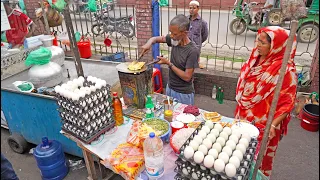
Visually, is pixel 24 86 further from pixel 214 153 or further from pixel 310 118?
pixel 310 118

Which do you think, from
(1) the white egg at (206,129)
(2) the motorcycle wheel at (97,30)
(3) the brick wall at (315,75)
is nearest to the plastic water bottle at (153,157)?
(1) the white egg at (206,129)

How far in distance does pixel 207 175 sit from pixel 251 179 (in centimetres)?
43

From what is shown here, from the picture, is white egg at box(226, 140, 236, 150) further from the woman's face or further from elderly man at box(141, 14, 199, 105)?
elderly man at box(141, 14, 199, 105)

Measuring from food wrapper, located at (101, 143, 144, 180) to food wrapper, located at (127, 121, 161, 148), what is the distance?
45 millimetres

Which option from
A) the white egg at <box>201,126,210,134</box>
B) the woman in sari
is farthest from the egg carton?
the woman in sari

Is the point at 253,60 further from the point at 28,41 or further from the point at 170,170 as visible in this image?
the point at 28,41

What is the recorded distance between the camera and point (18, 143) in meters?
3.65

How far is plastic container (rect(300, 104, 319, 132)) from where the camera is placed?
3995 millimetres

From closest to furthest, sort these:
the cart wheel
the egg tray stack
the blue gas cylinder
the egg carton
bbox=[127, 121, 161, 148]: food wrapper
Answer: bbox=[127, 121, 161, 148]: food wrapper → the egg tray stack → the egg carton → the blue gas cylinder → the cart wheel

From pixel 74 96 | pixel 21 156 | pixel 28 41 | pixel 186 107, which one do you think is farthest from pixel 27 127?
pixel 186 107

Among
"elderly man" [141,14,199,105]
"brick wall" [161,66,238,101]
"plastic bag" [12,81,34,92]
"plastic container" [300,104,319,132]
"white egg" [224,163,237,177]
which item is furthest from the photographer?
"brick wall" [161,66,238,101]

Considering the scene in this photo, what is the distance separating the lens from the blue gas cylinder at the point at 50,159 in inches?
120

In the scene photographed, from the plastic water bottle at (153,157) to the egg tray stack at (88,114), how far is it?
0.64 m

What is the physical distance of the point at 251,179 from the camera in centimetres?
172
